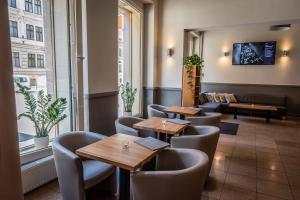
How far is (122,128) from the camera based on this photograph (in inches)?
111

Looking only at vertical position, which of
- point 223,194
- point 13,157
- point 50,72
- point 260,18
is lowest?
point 223,194

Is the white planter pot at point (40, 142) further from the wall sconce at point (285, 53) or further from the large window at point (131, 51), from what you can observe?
the wall sconce at point (285, 53)

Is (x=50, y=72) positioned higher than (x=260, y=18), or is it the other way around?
(x=260, y=18)

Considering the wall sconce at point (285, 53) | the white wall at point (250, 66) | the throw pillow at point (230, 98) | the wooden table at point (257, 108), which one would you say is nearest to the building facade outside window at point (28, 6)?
the wooden table at point (257, 108)

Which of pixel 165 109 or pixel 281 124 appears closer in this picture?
pixel 165 109

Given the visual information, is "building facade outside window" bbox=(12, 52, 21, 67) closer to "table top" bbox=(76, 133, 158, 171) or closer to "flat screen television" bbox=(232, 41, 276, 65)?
"table top" bbox=(76, 133, 158, 171)

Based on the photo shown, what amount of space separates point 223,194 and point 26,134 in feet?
8.54

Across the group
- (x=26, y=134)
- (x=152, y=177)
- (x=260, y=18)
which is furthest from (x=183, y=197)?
(x=260, y=18)

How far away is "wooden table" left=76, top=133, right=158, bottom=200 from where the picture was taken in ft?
5.54

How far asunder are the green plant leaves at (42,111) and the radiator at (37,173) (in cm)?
36

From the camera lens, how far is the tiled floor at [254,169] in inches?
98.4

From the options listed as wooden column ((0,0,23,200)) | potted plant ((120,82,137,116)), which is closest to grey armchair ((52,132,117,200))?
wooden column ((0,0,23,200))

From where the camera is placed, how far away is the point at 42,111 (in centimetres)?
266

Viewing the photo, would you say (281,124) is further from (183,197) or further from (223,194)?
(183,197)
